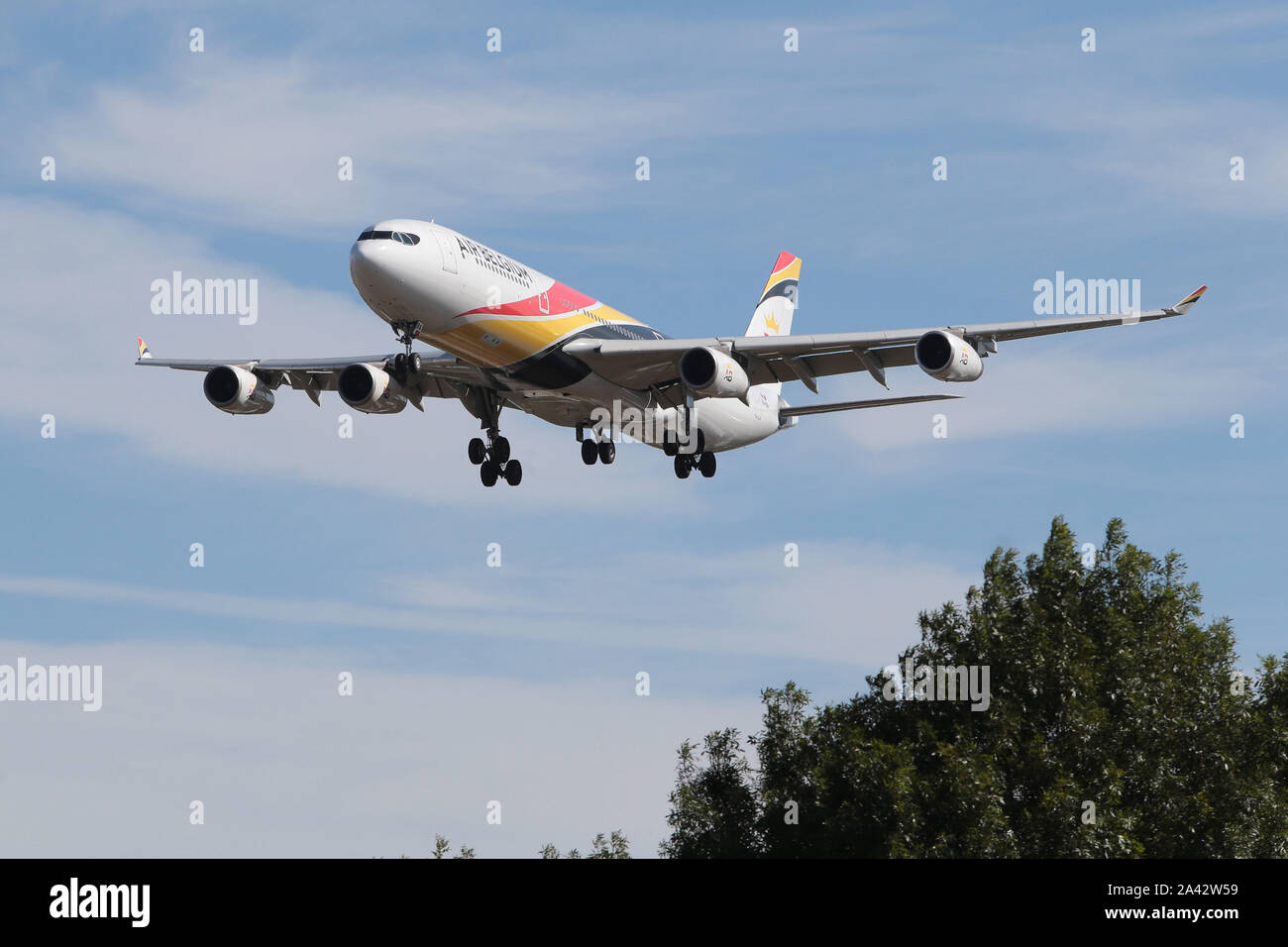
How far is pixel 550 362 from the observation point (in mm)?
40875

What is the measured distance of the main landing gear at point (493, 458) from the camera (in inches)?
1802

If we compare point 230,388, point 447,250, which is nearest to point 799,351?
point 447,250

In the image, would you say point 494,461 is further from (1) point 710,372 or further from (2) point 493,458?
(1) point 710,372

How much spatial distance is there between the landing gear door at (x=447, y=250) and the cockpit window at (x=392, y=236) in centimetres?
71

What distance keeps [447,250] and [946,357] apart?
39.8 ft

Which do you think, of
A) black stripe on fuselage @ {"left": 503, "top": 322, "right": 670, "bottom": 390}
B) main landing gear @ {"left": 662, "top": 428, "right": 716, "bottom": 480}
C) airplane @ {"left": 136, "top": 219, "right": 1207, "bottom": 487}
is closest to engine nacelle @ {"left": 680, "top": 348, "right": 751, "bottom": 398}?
airplane @ {"left": 136, "top": 219, "right": 1207, "bottom": 487}

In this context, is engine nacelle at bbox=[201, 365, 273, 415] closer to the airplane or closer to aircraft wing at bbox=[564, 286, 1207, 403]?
the airplane

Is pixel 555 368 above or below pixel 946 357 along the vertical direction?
above

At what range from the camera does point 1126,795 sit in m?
54.8

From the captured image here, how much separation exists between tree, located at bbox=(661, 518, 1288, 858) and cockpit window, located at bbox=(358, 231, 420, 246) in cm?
2414

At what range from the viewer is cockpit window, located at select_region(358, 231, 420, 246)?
36594 mm
